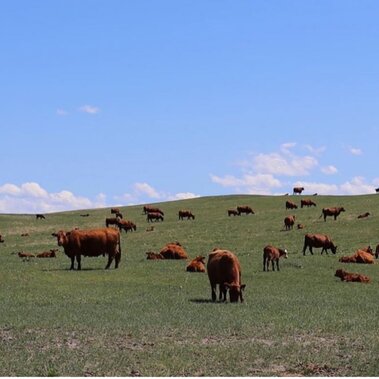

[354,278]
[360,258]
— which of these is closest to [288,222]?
[360,258]

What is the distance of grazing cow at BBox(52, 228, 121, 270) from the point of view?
36125mm

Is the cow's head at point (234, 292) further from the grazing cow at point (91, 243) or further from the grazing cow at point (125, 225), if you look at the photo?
the grazing cow at point (125, 225)

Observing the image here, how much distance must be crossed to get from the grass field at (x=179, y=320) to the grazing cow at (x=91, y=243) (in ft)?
2.86

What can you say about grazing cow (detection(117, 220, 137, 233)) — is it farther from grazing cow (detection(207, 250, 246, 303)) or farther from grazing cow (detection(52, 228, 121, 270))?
grazing cow (detection(207, 250, 246, 303))

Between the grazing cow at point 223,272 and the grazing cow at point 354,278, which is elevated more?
the grazing cow at point 223,272

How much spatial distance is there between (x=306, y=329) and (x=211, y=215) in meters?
64.6

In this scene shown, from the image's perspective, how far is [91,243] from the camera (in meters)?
36.9

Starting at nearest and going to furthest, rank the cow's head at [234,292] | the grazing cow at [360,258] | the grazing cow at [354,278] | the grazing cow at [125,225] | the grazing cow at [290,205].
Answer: the cow's head at [234,292], the grazing cow at [354,278], the grazing cow at [360,258], the grazing cow at [125,225], the grazing cow at [290,205]

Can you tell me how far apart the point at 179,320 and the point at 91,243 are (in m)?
18.6

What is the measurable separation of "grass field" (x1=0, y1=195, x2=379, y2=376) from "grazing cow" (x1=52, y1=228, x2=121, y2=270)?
0.87 metres

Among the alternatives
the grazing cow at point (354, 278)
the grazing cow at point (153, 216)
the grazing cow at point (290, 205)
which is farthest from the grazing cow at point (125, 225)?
the grazing cow at point (354, 278)

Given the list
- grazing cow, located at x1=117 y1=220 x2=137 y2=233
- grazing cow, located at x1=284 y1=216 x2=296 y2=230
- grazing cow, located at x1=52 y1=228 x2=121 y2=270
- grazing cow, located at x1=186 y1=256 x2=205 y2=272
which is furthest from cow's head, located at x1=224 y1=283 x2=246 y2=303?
grazing cow, located at x1=117 y1=220 x2=137 y2=233

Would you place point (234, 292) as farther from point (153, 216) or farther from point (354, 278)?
point (153, 216)

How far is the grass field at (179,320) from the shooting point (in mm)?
13609
